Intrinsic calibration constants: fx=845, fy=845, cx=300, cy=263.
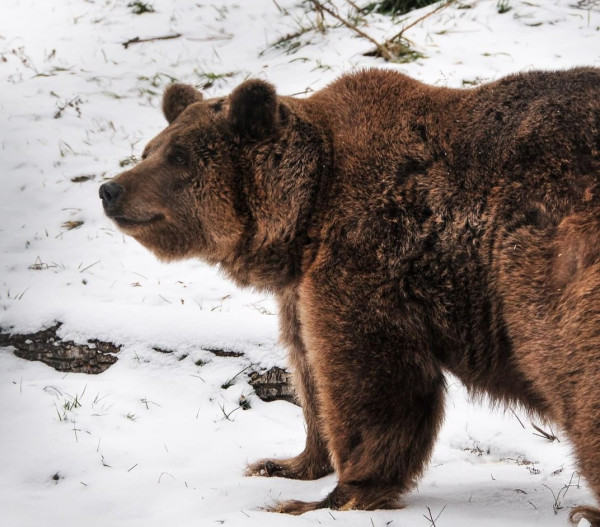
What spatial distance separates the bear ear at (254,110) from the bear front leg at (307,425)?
926mm

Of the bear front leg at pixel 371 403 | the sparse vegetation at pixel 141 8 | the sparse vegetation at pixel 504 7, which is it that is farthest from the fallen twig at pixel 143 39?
the bear front leg at pixel 371 403

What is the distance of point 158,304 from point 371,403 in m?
2.79

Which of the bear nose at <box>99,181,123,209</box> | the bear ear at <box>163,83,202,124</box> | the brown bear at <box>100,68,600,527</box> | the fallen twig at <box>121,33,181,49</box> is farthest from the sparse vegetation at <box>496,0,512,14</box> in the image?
the bear nose at <box>99,181,123,209</box>

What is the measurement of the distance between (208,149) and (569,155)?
1893mm

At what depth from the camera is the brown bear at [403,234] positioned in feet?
12.3

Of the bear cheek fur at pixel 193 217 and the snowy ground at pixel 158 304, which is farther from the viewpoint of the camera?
the bear cheek fur at pixel 193 217

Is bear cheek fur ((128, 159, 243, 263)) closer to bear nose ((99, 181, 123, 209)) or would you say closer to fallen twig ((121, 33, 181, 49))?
bear nose ((99, 181, 123, 209))

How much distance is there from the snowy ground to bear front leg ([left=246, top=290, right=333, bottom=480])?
12 cm

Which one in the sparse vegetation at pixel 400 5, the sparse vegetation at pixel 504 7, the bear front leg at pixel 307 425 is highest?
the sparse vegetation at pixel 504 7

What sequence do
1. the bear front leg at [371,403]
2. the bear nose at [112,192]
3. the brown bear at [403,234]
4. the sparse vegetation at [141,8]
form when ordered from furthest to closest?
the sparse vegetation at [141,8] < the bear nose at [112,192] < the bear front leg at [371,403] < the brown bear at [403,234]

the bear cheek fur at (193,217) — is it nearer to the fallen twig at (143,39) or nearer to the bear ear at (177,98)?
the bear ear at (177,98)

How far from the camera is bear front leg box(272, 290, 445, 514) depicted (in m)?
4.07

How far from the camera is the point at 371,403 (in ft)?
13.4

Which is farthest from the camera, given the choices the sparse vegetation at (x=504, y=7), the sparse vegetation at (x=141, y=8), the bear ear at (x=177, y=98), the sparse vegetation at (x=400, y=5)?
the sparse vegetation at (x=141, y=8)
